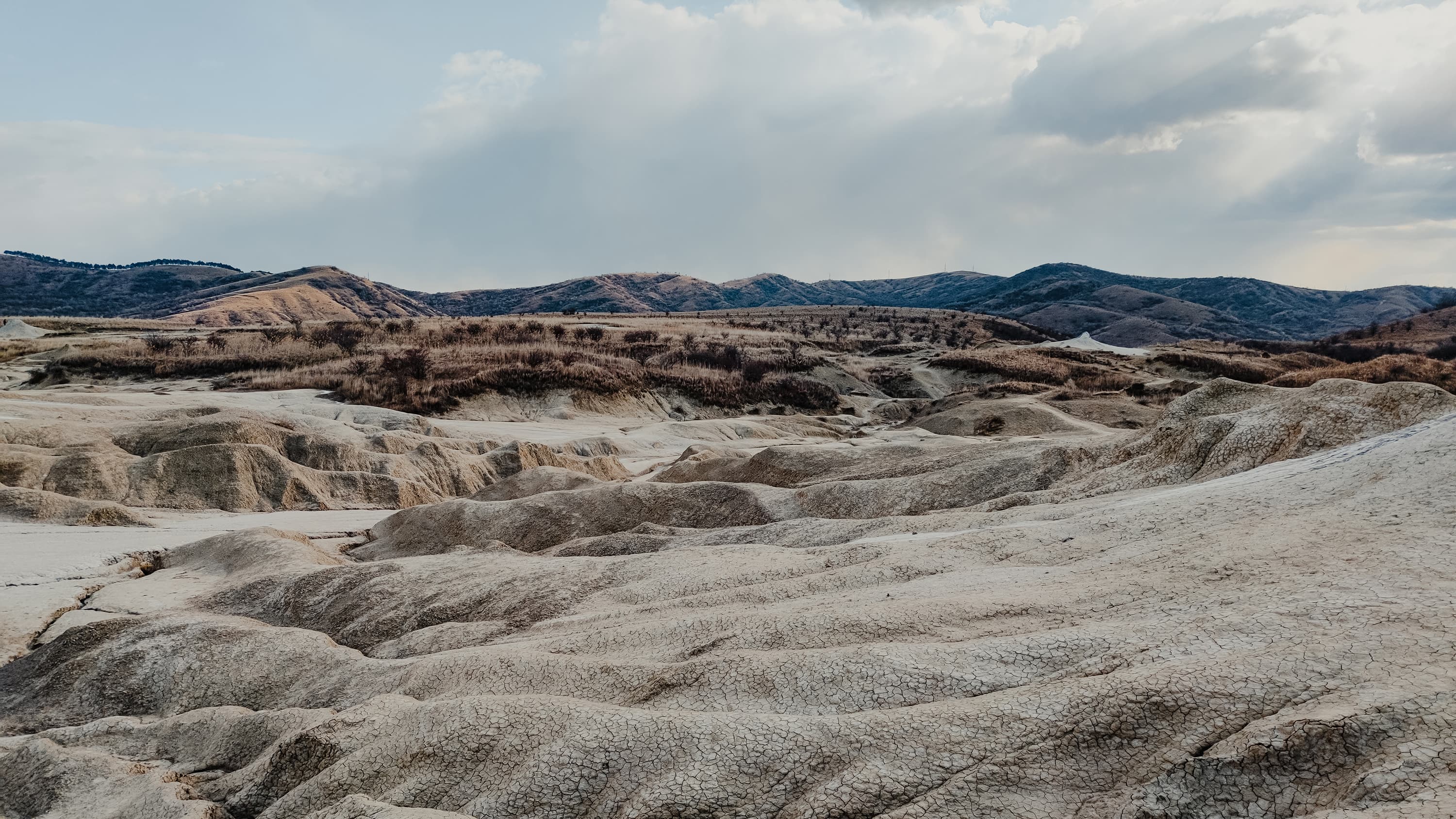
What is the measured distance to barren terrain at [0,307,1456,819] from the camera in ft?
13.2

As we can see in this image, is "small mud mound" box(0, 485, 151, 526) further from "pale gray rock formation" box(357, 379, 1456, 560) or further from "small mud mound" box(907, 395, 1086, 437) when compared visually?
"small mud mound" box(907, 395, 1086, 437)

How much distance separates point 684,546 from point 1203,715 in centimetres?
824

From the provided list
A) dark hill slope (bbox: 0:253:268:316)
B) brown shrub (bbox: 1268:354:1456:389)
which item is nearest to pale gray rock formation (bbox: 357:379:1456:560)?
brown shrub (bbox: 1268:354:1456:389)

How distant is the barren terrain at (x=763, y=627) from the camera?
4.04 m

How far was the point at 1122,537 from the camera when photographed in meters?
7.78

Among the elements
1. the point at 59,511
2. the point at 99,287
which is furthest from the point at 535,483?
the point at 99,287

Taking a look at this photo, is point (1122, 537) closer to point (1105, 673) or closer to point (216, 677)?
point (1105, 673)

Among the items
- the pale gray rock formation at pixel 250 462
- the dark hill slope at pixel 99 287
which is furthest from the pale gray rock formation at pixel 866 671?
the dark hill slope at pixel 99 287

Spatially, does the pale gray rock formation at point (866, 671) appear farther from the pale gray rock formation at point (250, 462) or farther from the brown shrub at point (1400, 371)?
the brown shrub at point (1400, 371)

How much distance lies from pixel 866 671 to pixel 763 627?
54.9 inches

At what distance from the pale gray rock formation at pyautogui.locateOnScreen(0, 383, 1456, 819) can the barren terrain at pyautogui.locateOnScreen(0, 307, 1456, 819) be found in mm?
27

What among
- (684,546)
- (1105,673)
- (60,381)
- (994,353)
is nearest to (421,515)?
Result: (684,546)

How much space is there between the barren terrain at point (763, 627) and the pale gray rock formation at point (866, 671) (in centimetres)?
3

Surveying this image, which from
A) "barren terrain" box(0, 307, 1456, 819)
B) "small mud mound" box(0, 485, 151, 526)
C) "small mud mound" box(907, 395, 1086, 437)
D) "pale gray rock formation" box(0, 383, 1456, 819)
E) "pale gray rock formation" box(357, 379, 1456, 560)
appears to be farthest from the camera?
"small mud mound" box(907, 395, 1086, 437)
